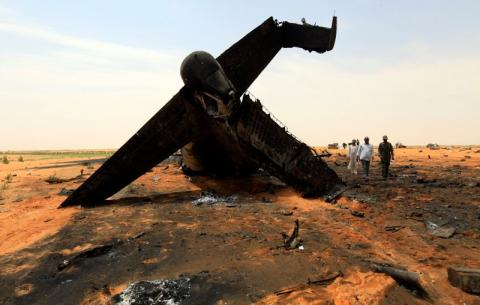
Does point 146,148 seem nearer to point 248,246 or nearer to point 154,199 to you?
point 154,199

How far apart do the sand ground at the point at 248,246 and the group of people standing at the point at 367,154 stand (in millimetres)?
2621

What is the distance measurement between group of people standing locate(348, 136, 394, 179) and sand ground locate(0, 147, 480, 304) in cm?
262

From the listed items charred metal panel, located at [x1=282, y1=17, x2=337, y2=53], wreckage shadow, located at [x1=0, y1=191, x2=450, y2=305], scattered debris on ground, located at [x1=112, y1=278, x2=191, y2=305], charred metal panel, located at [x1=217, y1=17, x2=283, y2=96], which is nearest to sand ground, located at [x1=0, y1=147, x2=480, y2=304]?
wreckage shadow, located at [x1=0, y1=191, x2=450, y2=305]

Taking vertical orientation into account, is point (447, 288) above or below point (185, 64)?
below

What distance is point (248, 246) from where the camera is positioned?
6.55m

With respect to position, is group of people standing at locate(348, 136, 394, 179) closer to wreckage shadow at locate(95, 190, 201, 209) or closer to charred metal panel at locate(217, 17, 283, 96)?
charred metal panel at locate(217, 17, 283, 96)

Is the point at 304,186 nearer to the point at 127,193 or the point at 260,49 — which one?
the point at 260,49

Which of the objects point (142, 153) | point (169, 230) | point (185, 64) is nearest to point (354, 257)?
point (169, 230)

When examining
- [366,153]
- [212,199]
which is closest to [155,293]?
[212,199]

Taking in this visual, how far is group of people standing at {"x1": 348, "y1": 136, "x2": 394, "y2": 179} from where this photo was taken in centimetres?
1439

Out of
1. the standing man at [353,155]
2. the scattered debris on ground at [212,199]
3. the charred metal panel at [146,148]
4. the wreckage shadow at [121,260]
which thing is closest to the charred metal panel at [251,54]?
the charred metal panel at [146,148]

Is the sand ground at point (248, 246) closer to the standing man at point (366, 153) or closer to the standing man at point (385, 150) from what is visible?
the standing man at point (385, 150)

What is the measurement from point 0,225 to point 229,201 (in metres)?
6.04

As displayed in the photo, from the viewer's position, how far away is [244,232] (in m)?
7.46
